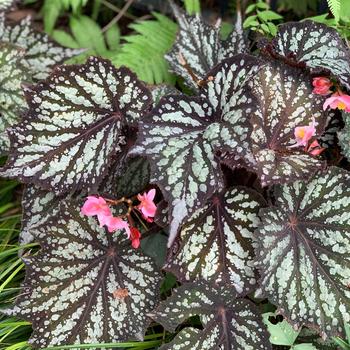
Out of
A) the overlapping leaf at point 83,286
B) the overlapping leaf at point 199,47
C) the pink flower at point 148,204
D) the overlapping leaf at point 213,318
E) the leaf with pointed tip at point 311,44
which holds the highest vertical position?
the overlapping leaf at point 199,47

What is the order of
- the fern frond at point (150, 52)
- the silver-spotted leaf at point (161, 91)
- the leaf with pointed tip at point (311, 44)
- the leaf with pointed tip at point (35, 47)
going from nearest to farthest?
the leaf with pointed tip at point (311, 44) → the silver-spotted leaf at point (161, 91) → the leaf with pointed tip at point (35, 47) → the fern frond at point (150, 52)

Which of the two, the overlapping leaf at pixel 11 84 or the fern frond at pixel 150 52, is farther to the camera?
the fern frond at pixel 150 52

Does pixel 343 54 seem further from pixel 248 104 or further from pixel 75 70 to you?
pixel 75 70

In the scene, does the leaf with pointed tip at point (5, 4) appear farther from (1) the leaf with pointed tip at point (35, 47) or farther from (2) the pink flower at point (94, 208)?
(2) the pink flower at point (94, 208)

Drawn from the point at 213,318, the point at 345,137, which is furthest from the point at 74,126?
the point at 345,137

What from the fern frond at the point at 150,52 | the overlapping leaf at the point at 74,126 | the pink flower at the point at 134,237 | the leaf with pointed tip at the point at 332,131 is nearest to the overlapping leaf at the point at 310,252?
the leaf with pointed tip at the point at 332,131

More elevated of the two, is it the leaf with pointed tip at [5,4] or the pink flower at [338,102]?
the leaf with pointed tip at [5,4]
